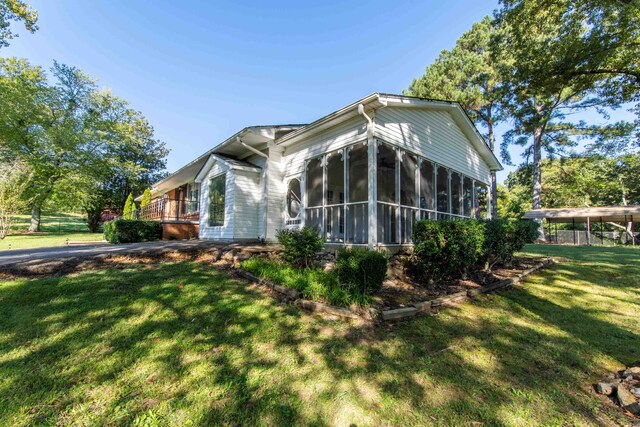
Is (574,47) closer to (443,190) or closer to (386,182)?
(443,190)

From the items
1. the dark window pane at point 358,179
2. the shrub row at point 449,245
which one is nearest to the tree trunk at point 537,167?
the dark window pane at point 358,179

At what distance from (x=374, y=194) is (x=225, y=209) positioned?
623 cm

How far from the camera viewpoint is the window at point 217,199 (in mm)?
10703

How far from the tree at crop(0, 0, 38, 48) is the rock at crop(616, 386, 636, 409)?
24836 millimetres

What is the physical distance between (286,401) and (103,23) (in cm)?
1621

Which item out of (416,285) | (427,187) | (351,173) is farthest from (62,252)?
(427,187)

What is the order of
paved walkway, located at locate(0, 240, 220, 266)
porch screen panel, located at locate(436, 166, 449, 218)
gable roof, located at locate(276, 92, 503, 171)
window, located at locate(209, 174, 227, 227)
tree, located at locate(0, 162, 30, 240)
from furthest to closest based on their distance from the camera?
tree, located at locate(0, 162, 30, 240) < window, located at locate(209, 174, 227, 227) < porch screen panel, located at locate(436, 166, 449, 218) < gable roof, located at locate(276, 92, 503, 171) < paved walkway, located at locate(0, 240, 220, 266)

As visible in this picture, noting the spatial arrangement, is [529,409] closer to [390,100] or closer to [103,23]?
[390,100]

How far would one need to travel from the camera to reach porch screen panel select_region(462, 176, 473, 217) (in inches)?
456

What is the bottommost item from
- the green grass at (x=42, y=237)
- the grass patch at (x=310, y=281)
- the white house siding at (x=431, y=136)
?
the grass patch at (x=310, y=281)

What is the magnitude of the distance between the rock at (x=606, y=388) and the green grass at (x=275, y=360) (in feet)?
0.39

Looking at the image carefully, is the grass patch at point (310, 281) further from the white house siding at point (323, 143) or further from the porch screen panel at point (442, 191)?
the porch screen panel at point (442, 191)

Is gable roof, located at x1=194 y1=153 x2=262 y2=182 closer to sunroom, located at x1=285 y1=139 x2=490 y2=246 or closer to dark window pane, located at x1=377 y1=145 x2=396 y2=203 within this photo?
sunroom, located at x1=285 y1=139 x2=490 y2=246

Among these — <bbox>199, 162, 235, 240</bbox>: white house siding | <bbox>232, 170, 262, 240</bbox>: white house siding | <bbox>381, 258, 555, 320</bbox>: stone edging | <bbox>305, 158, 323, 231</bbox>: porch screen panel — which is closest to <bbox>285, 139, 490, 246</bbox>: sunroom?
<bbox>305, 158, 323, 231</bbox>: porch screen panel
